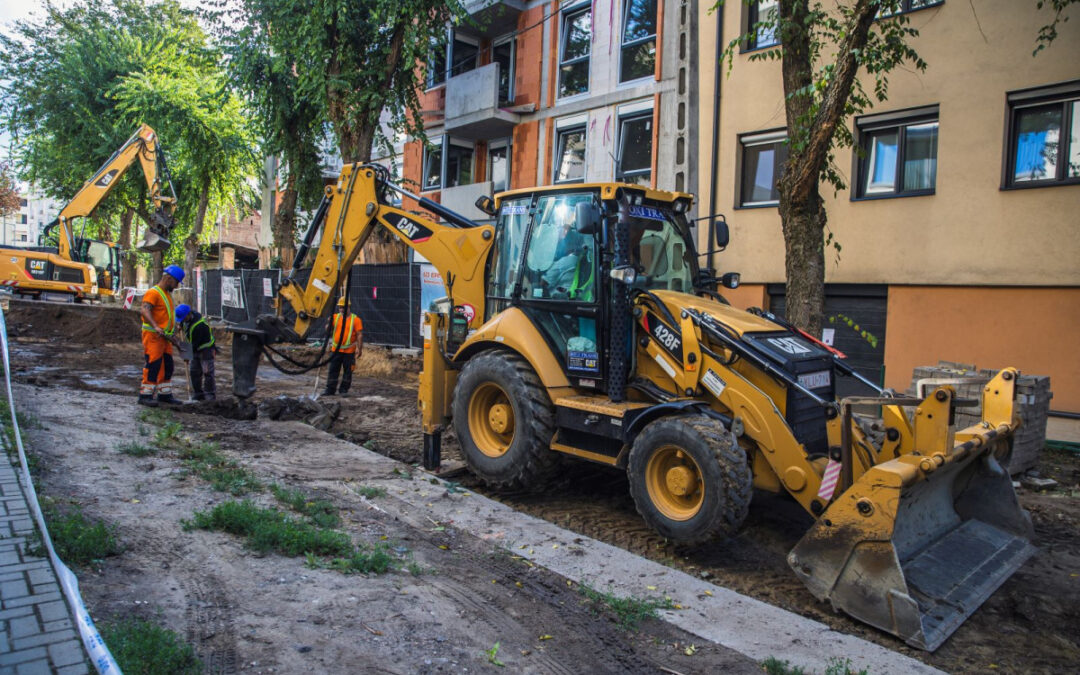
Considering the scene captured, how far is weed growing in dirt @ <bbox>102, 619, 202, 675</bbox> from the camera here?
296 centimetres

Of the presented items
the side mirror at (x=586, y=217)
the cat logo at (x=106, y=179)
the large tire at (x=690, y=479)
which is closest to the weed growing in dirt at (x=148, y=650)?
the large tire at (x=690, y=479)

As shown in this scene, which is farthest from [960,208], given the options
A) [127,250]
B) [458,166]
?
[127,250]

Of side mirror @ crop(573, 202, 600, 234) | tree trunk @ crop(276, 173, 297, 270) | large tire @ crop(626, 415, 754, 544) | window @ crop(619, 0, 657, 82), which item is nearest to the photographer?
large tire @ crop(626, 415, 754, 544)

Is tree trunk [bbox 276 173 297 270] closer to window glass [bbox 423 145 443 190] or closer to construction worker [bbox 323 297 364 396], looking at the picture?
window glass [bbox 423 145 443 190]

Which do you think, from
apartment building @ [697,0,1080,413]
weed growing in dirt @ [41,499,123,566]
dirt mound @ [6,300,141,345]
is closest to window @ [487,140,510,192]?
apartment building @ [697,0,1080,413]

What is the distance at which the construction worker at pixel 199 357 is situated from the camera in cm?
976

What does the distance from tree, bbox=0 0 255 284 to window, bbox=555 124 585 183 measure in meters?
12.8

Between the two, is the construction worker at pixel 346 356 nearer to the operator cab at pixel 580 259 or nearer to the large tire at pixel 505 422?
the large tire at pixel 505 422

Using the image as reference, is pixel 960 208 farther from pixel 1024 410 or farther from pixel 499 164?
pixel 499 164

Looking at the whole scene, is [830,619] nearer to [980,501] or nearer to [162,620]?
[980,501]

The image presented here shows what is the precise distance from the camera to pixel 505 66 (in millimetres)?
19844

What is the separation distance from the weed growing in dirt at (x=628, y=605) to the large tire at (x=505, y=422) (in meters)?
1.77

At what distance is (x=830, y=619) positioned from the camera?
439 cm

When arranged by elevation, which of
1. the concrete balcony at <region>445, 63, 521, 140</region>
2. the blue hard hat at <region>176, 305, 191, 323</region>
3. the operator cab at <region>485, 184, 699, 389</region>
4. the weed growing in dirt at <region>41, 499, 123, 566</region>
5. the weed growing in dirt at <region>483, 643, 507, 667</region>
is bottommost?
the weed growing in dirt at <region>483, 643, 507, 667</region>
